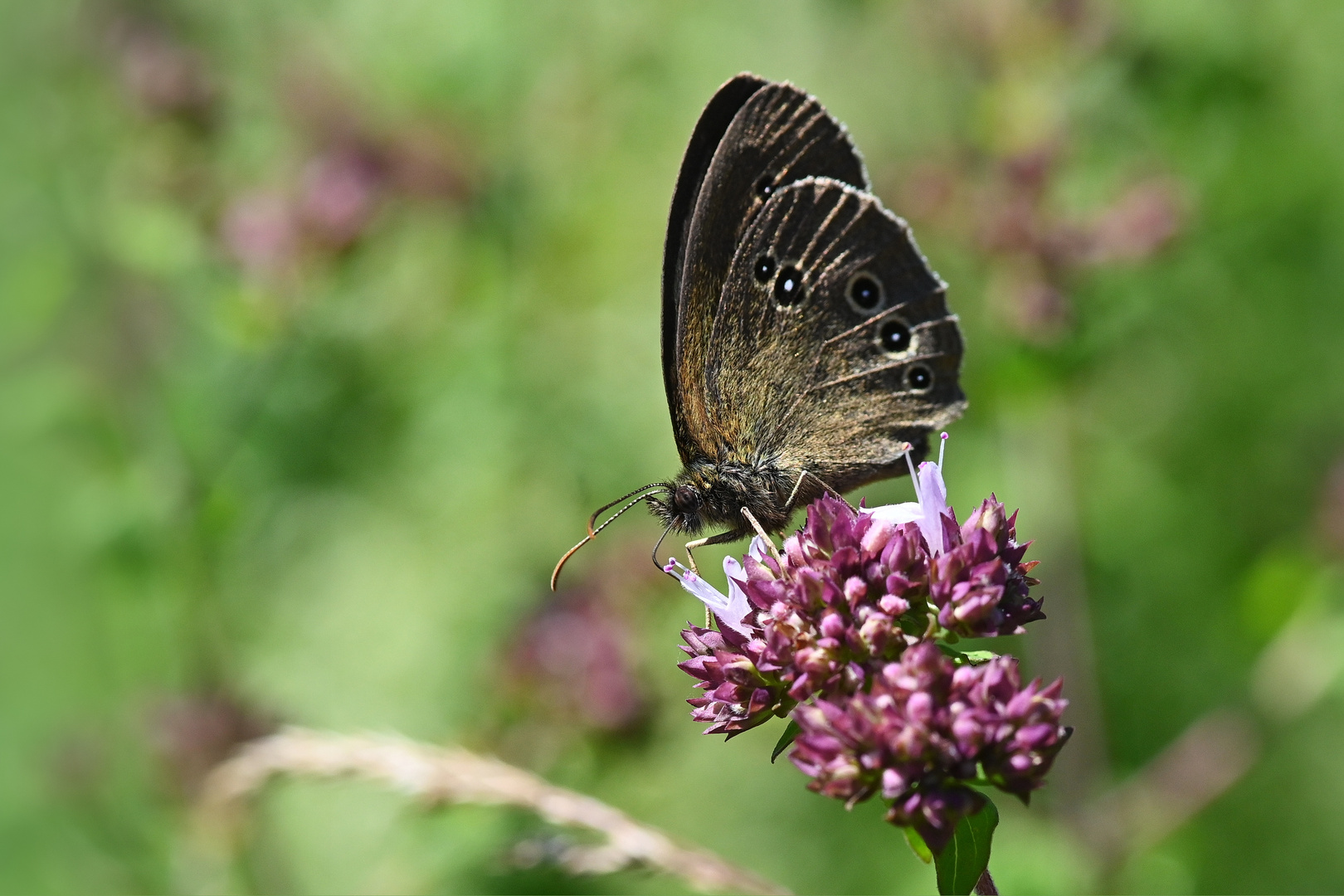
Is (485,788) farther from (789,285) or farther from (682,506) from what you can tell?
(789,285)

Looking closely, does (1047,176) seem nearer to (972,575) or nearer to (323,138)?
(972,575)

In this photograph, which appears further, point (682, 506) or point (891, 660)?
point (682, 506)

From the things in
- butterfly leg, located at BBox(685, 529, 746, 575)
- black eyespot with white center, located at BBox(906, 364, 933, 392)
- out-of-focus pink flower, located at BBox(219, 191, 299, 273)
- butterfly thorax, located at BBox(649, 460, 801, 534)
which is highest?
out-of-focus pink flower, located at BBox(219, 191, 299, 273)

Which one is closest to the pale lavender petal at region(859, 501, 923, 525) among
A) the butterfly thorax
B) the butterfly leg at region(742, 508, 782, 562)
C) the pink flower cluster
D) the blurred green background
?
the pink flower cluster

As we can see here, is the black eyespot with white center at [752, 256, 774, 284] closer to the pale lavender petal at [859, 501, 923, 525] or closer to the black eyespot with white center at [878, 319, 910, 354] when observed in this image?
the black eyespot with white center at [878, 319, 910, 354]

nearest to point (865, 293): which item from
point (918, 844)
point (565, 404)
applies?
point (918, 844)

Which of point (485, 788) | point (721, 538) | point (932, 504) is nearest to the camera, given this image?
point (932, 504)

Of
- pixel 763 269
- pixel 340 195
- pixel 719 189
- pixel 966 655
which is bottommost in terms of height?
pixel 966 655
